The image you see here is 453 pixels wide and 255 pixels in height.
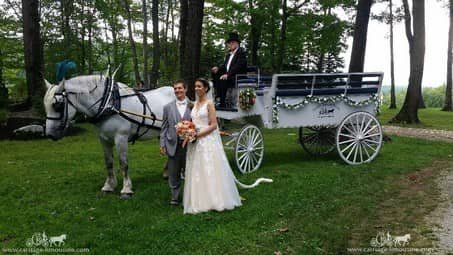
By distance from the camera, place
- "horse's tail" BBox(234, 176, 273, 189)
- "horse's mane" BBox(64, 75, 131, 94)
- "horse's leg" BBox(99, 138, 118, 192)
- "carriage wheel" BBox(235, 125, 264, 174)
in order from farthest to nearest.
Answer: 1. "carriage wheel" BBox(235, 125, 264, 174)
2. "horse's leg" BBox(99, 138, 118, 192)
3. "horse's tail" BBox(234, 176, 273, 189)
4. "horse's mane" BBox(64, 75, 131, 94)

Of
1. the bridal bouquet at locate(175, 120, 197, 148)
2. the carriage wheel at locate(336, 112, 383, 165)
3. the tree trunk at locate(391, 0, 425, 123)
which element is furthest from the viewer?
the tree trunk at locate(391, 0, 425, 123)

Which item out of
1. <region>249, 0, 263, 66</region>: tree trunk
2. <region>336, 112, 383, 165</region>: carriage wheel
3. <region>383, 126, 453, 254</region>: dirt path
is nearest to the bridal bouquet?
<region>383, 126, 453, 254</region>: dirt path

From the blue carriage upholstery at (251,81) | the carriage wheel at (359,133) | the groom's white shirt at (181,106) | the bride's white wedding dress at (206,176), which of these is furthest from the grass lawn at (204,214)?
the blue carriage upholstery at (251,81)

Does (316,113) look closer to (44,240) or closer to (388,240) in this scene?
(388,240)

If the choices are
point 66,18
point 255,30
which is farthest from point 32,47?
point 255,30

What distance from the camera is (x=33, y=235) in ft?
17.5

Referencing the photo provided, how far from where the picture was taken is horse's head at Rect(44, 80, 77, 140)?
6.55 metres

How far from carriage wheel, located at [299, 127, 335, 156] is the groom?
483cm

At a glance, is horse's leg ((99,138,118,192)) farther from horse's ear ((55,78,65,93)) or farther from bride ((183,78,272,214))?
bride ((183,78,272,214))

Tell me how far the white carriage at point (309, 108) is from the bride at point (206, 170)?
1.85m

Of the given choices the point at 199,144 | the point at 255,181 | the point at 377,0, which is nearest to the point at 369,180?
the point at 255,181

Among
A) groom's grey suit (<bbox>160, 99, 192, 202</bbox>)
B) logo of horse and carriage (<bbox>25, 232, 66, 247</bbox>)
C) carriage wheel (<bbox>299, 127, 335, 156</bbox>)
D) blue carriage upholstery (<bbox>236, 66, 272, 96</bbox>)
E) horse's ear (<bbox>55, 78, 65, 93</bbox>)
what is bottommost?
logo of horse and carriage (<bbox>25, 232, 66, 247</bbox>)

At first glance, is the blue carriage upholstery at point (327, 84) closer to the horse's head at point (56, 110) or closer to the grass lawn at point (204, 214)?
the grass lawn at point (204, 214)

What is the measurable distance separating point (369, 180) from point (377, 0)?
75.3 ft
